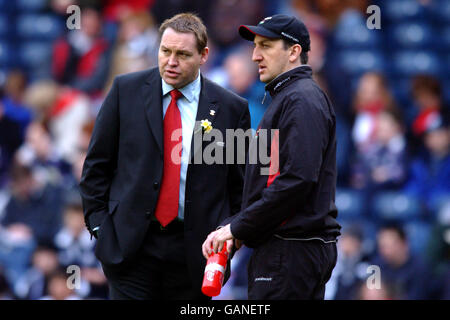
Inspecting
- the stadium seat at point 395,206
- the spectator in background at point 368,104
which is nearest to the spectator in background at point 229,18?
the spectator in background at point 368,104

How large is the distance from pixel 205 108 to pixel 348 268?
3.33 m

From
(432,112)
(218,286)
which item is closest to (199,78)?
(218,286)

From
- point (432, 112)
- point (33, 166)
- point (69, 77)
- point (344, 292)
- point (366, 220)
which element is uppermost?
point (69, 77)

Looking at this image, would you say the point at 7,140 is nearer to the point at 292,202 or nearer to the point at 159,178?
the point at 159,178

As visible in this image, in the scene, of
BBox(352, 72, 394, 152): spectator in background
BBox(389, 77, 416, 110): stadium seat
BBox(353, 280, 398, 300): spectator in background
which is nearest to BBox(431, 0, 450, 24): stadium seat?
BBox(389, 77, 416, 110): stadium seat

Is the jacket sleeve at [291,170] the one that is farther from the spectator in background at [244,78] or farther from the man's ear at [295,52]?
the spectator in background at [244,78]

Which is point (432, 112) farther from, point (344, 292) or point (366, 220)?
point (344, 292)

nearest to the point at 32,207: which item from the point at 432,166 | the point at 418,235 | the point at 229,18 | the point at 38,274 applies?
the point at 38,274

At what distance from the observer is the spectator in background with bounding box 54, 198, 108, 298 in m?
7.09

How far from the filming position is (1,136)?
296 inches

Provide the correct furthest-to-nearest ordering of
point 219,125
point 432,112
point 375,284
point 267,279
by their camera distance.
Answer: point 432,112 → point 375,284 → point 219,125 → point 267,279

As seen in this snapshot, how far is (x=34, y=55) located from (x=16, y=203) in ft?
5.24

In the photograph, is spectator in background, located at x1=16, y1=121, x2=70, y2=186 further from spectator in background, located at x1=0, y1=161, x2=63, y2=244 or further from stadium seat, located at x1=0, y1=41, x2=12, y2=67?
stadium seat, located at x1=0, y1=41, x2=12, y2=67

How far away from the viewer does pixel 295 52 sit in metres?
3.63
